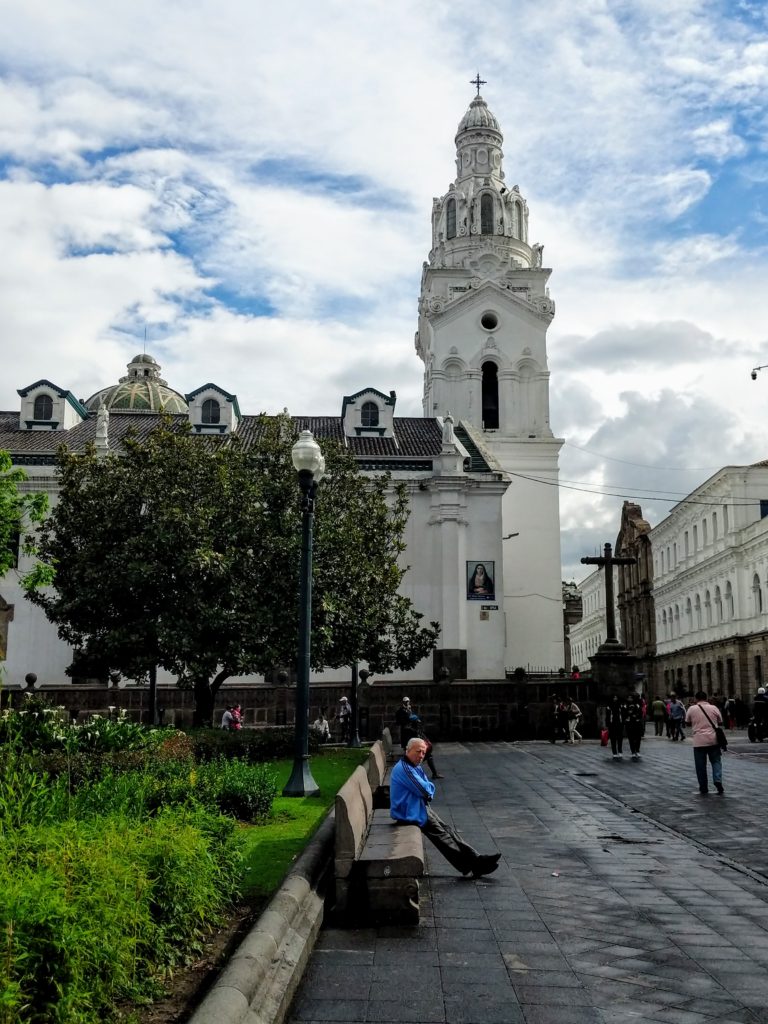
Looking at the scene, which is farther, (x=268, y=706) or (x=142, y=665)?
(x=268, y=706)

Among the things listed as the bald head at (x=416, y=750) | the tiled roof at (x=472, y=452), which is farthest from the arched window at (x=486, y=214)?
the bald head at (x=416, y=750)

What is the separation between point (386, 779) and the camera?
1372 cm

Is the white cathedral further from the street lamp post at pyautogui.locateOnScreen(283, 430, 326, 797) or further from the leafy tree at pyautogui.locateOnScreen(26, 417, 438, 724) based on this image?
the street lamp post at pyautogui.locateOnScreen(283, 430, 326, 797)

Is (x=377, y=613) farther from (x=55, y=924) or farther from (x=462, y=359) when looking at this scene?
(x=462, y=359)

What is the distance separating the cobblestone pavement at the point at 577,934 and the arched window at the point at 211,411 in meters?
31.2

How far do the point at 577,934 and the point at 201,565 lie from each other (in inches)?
580

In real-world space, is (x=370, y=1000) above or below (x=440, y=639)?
below

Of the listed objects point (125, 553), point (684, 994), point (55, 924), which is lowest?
point (684, 994)

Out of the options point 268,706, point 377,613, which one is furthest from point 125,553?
point 268,706

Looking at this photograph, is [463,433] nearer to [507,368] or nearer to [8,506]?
[507,368]

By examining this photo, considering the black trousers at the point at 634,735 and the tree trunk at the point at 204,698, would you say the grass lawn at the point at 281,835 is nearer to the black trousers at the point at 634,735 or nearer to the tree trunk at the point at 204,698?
the tree trunk at the point at 204,698

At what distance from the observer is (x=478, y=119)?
191ft

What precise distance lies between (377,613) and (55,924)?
768 inches

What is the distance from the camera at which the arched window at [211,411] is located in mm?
42438
